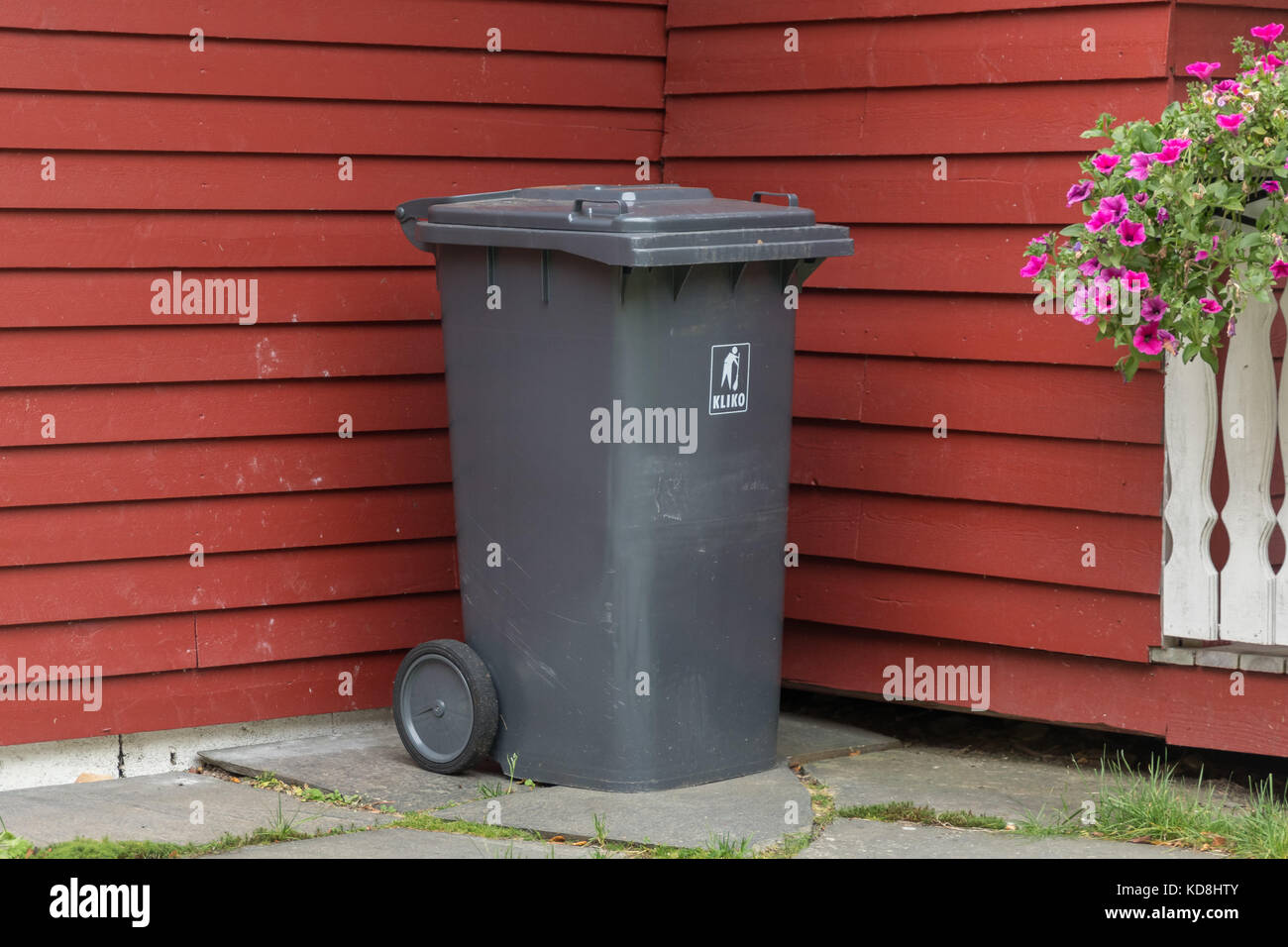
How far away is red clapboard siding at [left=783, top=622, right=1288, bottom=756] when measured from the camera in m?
4.62

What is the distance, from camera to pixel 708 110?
18.5ft

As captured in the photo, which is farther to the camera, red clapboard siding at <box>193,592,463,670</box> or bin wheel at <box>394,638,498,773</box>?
red clapboard siding at <box>193,592,463,670</box>

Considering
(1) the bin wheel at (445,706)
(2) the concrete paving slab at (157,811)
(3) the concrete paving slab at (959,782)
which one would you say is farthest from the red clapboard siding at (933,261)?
(2) the concrete paving slab at (157,811)

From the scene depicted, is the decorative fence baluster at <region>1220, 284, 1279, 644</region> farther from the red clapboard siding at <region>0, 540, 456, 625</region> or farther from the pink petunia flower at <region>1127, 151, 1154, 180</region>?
the red clapboard siding at <region>0, 540, 456, 625</region>

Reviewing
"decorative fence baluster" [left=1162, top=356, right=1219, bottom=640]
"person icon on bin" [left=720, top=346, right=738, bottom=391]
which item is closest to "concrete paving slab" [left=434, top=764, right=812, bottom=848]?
"person icon on bin" [left=720, top=346, right=738, bottom=391]

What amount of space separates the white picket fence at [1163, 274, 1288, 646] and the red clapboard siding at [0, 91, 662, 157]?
1976mm

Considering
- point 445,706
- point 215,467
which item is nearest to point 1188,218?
point 445,706

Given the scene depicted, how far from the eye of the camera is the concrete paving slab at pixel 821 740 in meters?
5.04

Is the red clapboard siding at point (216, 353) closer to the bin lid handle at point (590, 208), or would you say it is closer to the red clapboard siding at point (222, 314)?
the red clapboard siding at point (222, 314)

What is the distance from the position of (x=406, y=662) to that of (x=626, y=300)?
124 cm

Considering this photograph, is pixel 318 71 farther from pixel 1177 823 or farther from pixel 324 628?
pixel 1177 823

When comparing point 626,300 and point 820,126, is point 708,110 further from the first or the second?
point 626,300

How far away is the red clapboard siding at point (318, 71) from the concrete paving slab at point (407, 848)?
2078 millimetres

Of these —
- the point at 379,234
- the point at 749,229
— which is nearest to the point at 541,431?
the point at 749,229
